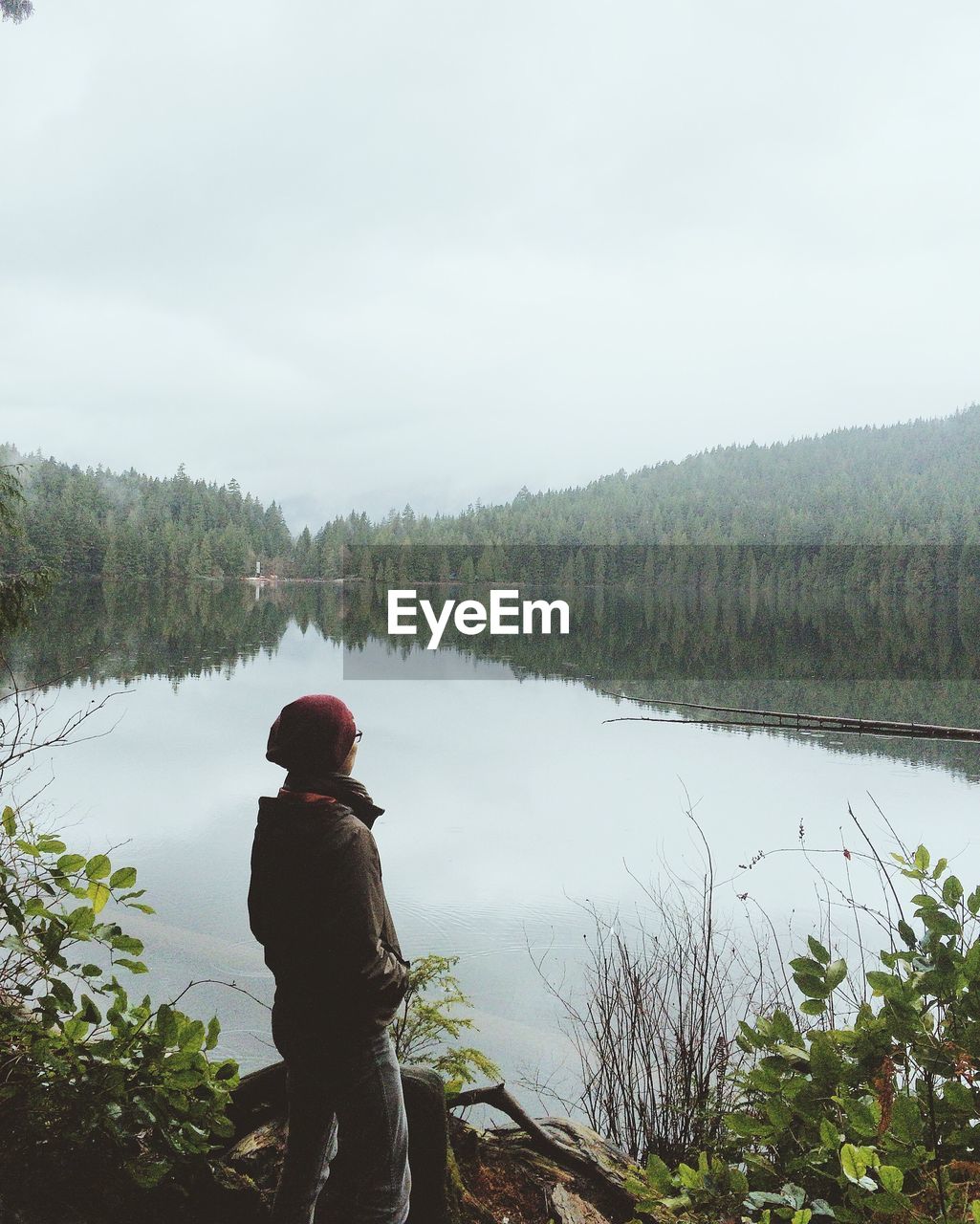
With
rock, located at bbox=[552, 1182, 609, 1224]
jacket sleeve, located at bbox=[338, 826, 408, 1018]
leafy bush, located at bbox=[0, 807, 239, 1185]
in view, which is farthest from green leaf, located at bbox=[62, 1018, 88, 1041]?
rock, located at bbox=[552, 1182, 609, 1224]

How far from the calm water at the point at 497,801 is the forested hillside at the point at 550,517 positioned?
74810 millimetres

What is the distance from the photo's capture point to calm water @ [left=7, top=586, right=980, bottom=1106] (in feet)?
30.5

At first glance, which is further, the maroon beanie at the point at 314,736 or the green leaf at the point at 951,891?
the maroon beanie at the point at 314,736

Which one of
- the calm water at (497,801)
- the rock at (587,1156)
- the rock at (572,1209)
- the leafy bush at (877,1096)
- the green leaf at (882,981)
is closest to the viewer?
the leafy bush at (877,1096)

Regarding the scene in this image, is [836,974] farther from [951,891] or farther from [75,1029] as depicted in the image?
[75,1029]

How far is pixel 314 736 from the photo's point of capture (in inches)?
104

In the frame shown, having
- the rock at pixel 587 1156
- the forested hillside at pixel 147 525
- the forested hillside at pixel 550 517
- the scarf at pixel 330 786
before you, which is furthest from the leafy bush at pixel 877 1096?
the forested hillside at pixel 550 517

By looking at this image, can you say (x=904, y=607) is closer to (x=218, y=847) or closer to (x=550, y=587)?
(x=550, y=587)

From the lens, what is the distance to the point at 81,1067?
2615 mm

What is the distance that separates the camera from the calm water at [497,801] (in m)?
Result: 9.29

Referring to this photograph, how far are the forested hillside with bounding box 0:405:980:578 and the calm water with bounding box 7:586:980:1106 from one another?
7481 centimetres

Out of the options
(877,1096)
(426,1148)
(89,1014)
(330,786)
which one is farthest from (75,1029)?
(877,1096)

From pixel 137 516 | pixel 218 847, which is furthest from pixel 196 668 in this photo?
pixel 137 516

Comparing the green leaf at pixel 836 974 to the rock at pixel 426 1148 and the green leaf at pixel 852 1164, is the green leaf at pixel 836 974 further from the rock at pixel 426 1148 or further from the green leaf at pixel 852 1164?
the rock at pixel 426 1148
